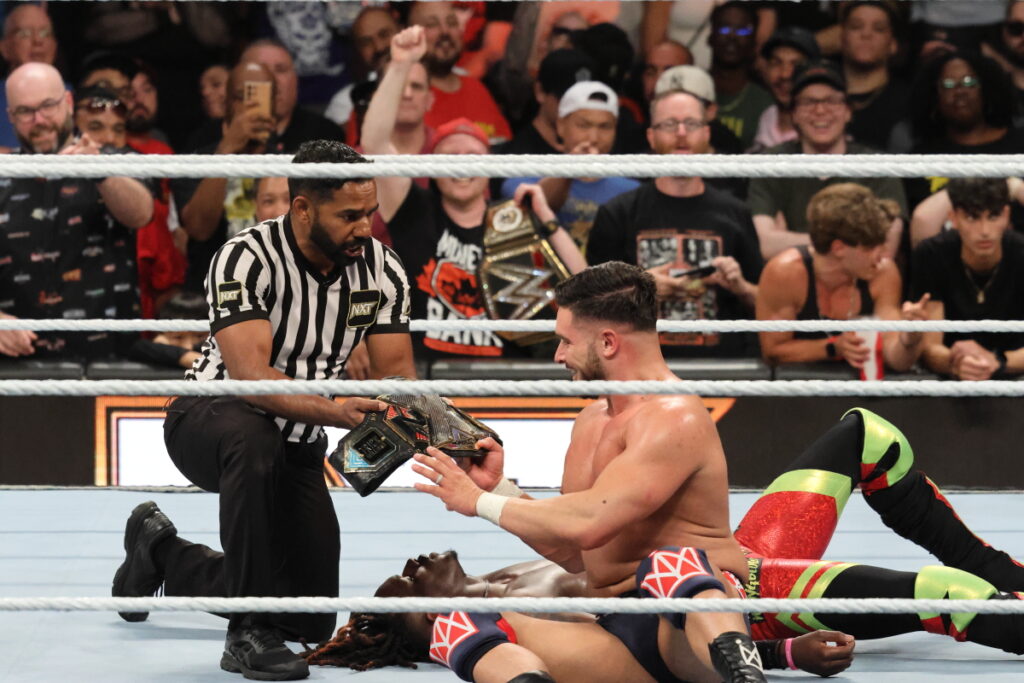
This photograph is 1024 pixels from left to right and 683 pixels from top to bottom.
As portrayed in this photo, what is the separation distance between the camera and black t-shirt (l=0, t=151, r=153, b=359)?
13.9 ft

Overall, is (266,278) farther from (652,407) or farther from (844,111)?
(844,111)

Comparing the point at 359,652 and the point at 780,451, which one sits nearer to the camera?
the point at 359,652

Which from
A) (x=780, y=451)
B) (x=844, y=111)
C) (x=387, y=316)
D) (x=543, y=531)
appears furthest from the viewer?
(x=844, y=111)

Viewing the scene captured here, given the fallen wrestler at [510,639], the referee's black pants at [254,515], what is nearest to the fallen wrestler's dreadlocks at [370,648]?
the fallen wrestler at [510,639]

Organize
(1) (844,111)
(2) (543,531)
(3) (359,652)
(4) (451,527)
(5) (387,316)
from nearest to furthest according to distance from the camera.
A: 1. (2) (543,531)
2. (3) (359,652)
3. (5) (387,316)
4. (4) (451,527)
5. (1) (844,111)

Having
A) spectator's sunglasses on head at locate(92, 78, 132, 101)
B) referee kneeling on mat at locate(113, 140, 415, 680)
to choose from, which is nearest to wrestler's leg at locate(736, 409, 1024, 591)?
referee kneeling on mat at locate(113, 140, 415, 680)

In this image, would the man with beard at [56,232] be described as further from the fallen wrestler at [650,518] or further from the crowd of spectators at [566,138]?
the fallen wrestler at [650,518]

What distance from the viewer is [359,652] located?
2.54 meters

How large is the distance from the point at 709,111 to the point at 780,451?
1144 millimetres

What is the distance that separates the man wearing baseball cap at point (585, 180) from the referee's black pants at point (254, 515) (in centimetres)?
176

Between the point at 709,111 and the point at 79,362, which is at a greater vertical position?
the point at 709,111

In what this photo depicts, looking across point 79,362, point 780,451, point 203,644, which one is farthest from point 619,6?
point 203,644

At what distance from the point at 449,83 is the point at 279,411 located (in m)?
2.52

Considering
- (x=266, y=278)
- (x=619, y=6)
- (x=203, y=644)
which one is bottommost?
(x=203, y=644)
